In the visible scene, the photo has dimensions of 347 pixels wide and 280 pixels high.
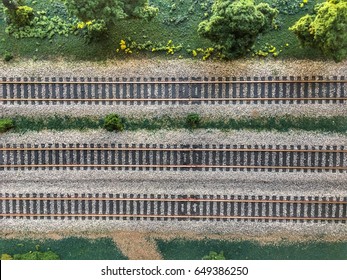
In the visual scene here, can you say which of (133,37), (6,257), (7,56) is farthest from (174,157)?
(7,56)

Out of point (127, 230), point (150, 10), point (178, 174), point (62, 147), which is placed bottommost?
point (127, 230)

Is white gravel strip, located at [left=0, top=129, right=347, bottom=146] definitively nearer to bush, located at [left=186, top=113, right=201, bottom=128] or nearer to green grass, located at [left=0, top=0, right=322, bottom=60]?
bush, located at [left=186, top=113, right=201, bottom=128]

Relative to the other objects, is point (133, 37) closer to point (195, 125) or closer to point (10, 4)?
point (195, 125)

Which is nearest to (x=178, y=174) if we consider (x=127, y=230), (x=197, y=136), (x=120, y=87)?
(x=197, y=136)

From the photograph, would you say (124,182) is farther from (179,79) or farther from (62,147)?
(179,79)

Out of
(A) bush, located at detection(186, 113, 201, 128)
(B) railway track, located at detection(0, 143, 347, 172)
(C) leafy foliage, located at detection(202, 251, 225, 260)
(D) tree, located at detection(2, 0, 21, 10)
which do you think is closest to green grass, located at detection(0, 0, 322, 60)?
(D) tree, located at detection(2, 0, 21, 10)

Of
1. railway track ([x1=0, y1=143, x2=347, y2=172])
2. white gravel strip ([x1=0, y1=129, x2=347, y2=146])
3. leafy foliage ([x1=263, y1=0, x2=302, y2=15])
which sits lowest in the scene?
railway track ([x1=0, y1=143, x2=347, y2=172])

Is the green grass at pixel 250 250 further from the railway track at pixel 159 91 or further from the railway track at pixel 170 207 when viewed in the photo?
the railway track at pixel 159 91
